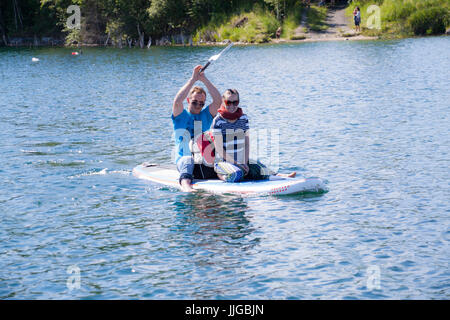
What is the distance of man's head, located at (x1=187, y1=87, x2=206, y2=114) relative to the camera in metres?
12.4

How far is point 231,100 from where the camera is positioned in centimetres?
1187

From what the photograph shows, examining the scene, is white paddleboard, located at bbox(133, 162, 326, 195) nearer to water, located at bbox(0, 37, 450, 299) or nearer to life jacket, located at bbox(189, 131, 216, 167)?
water, located at bbox(0, 37, 450, 299)

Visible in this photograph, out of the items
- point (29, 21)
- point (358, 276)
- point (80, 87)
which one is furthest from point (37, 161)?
point (29, 21)

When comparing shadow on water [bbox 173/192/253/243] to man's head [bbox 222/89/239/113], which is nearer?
shadow on water [bbox 173/192/253/243]

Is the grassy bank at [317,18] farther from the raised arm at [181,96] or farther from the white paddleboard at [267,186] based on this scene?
the white paddleboard at [267,186]

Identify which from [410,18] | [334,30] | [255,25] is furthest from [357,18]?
[255,25]

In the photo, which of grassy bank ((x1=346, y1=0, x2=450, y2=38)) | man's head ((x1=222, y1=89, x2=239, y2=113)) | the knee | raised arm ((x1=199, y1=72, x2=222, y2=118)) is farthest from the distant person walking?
man's head ((x1=222, y1=89, x2=239, y2=113))

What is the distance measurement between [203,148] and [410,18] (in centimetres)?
5341

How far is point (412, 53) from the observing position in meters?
43.8

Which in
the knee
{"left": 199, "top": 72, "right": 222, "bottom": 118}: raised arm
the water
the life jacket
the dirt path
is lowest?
the water

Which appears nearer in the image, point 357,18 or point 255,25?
point 357,18

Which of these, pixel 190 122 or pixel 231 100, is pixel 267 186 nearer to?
pixel 231 100
